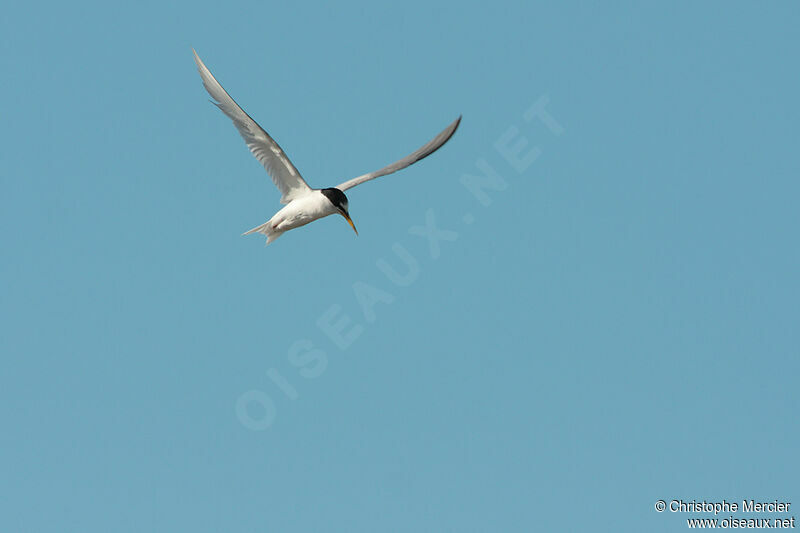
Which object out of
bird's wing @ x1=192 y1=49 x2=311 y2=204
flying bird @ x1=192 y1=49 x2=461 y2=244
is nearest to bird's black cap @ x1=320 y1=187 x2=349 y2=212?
flying bird @ x1=192 y1=49 x2=461 y2=244

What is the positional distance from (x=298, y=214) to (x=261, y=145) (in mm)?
1275

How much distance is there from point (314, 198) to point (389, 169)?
73.9 inches

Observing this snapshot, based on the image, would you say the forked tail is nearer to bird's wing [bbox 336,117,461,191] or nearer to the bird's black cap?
the bird's black cap

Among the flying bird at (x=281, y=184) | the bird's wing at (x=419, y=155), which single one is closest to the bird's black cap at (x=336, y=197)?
the flying bird at (x=281, y=184)

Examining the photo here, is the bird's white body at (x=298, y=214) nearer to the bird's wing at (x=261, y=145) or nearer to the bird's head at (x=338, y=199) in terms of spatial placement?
the bird's head at (x=338, y=199)

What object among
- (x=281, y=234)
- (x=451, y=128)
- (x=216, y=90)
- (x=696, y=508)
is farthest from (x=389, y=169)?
(x=696, y=508)

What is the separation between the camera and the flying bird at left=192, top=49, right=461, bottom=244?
45.6 feet

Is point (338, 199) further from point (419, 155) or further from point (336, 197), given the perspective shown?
point (419, 155)

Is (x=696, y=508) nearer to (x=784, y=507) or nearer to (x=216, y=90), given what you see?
(x=784, y=507)

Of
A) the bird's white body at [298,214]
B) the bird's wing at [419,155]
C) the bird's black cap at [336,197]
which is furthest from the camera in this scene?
the bird's wing at [419,155]

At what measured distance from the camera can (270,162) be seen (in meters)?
14.6

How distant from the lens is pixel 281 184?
1491 cm

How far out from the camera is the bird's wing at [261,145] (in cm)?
1380

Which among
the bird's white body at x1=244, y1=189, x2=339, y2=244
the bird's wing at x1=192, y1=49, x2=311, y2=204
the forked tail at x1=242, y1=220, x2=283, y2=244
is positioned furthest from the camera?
the forked tail at x1=242, y1=220, x2=283, y2=244
